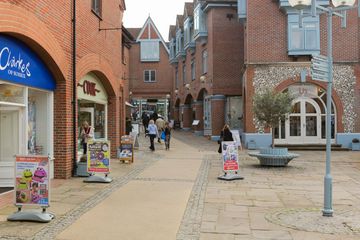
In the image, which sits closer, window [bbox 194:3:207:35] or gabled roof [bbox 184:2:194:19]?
window [bbox 194:3:207:35]

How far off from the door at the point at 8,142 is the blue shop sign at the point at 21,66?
2.86ft

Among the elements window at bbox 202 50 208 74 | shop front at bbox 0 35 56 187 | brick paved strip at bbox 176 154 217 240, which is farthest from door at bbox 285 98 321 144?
shop front at bbox 0 35 56 187

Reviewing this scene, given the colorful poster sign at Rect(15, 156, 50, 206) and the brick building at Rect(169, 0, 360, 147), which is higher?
the brick building at Rect(169, 0, 360, 147)

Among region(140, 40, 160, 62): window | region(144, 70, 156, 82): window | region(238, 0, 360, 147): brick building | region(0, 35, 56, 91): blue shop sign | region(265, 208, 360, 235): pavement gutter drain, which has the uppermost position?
region(140, 40, 160, 62): window

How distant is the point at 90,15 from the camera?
14.2 metres

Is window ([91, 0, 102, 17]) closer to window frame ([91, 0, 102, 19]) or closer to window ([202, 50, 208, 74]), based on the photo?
window frame ([91, 0, 102, 19])

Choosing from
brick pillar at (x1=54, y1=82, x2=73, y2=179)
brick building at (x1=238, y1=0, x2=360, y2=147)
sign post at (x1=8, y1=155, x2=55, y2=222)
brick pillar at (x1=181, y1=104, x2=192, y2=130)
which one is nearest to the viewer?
sign post at (x1=8, y1=155, x2=55, y2=222)

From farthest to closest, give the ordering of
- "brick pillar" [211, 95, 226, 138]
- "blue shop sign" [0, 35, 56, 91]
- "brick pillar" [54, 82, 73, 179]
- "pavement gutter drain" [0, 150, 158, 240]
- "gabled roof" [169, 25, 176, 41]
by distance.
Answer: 1. "gabled roof" [169, 25, 176, 41]
2. "brick pillar" [211, 95, 226, 138]
3. "brick pillar" [54, 82, 73, 179]
4. "blue shop sign" [0, 35, 56, 91]
5. "pavement gutter drain" [0, 150, 158, 240]

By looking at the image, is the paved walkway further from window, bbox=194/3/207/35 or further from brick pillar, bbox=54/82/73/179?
window, bbox=194/3/207/35

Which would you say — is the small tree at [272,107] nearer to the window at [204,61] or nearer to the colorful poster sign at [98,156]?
the colorful poster sign at [98,156]

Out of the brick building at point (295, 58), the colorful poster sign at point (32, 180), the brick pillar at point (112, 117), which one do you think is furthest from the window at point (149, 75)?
the colorful poster sign at point (32, 180)

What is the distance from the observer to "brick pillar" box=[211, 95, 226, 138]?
2919 centimetres

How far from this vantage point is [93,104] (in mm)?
16359

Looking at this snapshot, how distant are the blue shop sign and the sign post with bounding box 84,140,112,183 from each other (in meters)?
1.92
